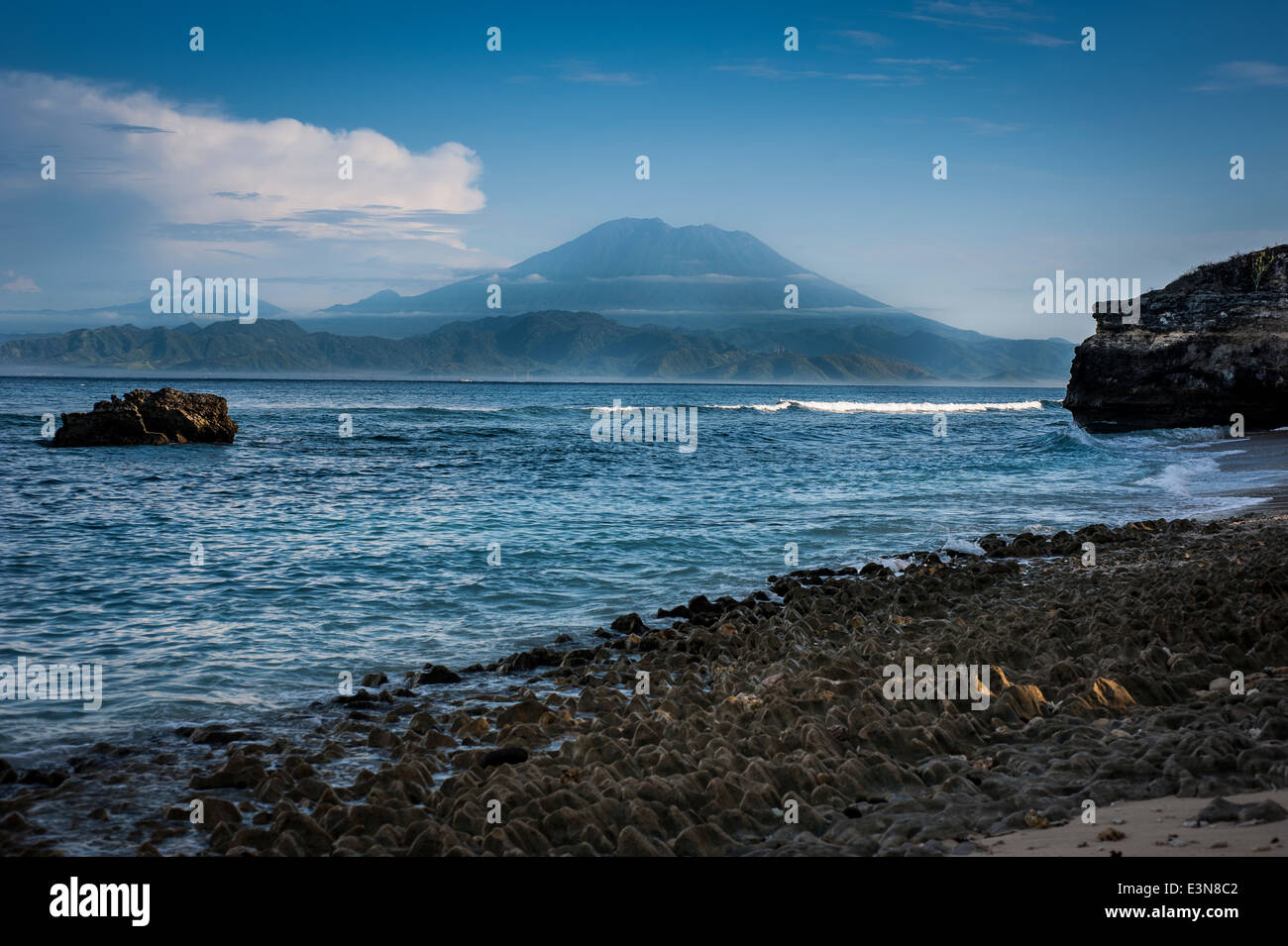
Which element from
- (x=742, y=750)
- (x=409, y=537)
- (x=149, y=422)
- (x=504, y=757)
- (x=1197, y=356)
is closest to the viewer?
(x=742, y=750)

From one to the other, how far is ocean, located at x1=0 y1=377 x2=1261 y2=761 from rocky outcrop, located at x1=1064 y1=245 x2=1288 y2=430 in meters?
1.87

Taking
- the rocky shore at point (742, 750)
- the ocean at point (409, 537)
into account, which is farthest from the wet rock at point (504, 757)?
the ocean at point (409, 537)

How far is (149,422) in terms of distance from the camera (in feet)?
122

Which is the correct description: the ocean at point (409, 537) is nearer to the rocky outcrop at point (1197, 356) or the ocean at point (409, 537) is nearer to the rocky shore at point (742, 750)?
the rocky shore at point (742, 750)

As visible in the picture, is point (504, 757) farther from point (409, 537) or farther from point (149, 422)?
point (149, 422)

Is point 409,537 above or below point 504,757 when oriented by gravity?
above

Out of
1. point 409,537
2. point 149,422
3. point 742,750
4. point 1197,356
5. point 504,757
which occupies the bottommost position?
point 504,757

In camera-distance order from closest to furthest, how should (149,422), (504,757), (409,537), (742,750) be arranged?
1. (742,750)
2. (504,757)
3. (409,537)
4. (149,422)

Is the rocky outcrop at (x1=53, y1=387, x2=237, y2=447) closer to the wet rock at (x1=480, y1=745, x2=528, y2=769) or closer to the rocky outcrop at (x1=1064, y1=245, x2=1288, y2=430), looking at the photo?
the wet rock at (x1=480, y1=745, x2=528, y2=769)

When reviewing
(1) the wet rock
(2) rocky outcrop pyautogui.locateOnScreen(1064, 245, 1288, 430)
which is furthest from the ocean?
(1) the wet rock

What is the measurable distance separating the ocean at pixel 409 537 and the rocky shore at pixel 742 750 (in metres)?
1.39

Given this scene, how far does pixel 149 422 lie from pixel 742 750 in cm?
3816

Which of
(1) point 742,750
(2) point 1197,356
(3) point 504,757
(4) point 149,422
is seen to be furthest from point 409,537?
(2) point 1197,356
